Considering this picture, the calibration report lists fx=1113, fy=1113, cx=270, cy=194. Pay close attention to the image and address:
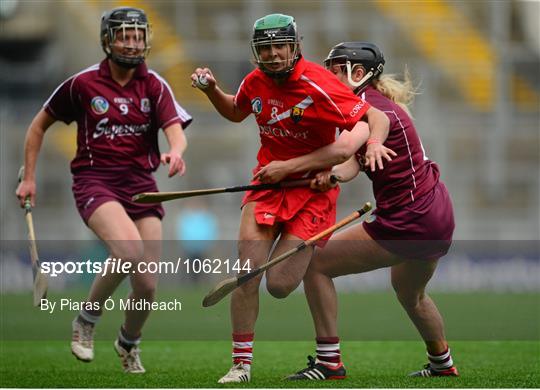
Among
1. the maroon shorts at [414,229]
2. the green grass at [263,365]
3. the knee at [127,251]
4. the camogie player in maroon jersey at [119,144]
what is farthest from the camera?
the camogie player in maroon jersey at [119,144]

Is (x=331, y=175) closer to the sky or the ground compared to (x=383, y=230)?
closer to the sky

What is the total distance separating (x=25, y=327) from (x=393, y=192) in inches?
209

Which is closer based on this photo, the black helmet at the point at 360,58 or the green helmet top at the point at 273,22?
the green helmet top at the point at 273,22

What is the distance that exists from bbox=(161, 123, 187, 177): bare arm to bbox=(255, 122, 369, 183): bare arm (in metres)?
0.73

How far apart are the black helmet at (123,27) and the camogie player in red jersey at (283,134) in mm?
844

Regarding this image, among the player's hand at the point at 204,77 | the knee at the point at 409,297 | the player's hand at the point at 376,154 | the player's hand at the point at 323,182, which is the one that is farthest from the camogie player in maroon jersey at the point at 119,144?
the knee at the point at 409,297

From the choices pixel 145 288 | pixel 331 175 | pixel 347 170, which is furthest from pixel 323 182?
pixel 145 288

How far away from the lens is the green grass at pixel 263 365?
647 cm

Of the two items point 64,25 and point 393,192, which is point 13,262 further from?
point 393,192

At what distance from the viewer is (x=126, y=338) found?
7391 mm

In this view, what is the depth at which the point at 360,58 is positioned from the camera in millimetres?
6648

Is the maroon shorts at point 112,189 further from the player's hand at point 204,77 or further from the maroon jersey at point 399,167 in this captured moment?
the maroon jersey at point 399,167

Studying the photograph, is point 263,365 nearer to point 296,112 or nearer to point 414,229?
point 414,229

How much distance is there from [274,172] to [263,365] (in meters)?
2.02
